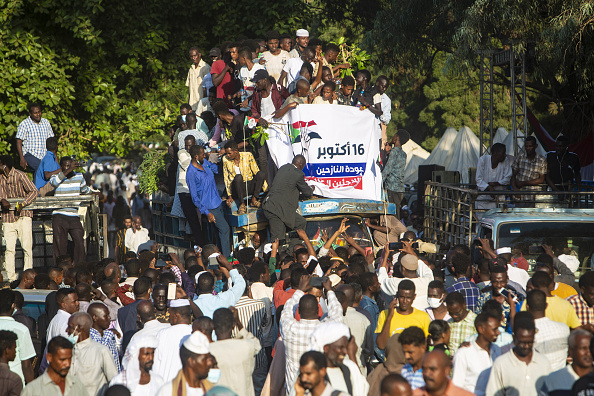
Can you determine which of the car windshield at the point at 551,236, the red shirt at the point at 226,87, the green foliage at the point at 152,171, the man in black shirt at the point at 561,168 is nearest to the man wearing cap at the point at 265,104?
the red shirt at the point at 226,87

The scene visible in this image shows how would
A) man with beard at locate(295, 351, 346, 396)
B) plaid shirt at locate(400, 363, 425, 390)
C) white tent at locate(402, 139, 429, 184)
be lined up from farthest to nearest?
white tent at locate(402, 139, 429, 184) < plaid shirt at locate(400, 363, 425, 390) < man with beard at locate(295, 351, 346, 396)

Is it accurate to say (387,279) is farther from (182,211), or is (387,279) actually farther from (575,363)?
(182,211)

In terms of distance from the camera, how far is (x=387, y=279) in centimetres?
870

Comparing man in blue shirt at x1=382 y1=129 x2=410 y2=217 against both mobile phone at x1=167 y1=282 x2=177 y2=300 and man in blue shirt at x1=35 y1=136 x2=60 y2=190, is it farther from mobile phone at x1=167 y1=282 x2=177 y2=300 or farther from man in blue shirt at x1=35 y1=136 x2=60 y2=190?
mobile phone at x1=167 y1=282 x2=177 y2=300

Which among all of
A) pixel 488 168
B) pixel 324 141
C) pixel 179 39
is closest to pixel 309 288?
pixel 324 141

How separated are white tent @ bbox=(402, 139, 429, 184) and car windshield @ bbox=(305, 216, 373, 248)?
51.3 ft

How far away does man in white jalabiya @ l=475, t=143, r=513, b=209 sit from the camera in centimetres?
1406

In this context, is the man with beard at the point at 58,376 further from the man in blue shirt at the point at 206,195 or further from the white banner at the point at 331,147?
the white banner at the point at 331,147

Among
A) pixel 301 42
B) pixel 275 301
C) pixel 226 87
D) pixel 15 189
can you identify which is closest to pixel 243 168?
pixel 226 87

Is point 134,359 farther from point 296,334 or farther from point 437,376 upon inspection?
point 437,376

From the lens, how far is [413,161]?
94.9 ft

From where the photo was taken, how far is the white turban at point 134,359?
20.2 feet

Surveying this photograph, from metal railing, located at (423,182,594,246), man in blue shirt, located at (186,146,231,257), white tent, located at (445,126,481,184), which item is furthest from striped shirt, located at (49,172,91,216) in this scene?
white tent, located at (445,126,481,184)

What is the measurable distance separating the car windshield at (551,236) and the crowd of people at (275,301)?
566 mm
